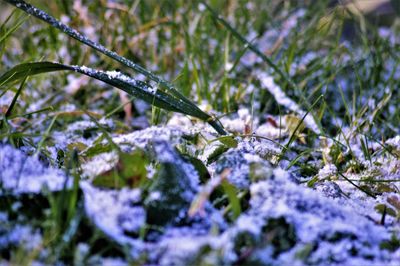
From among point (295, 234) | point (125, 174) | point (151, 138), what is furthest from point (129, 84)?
point (295, 234)

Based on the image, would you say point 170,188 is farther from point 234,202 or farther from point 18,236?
point 18,236

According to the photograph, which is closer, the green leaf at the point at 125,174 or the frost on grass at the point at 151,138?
the green leaf at the point at 125,174

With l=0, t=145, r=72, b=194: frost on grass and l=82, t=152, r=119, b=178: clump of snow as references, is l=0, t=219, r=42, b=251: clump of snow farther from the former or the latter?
l=82, t=152, r=119, b=178: clump of snow

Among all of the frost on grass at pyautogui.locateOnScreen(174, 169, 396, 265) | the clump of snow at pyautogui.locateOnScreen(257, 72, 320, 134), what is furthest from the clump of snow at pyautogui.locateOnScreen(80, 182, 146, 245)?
the clump of snow at pyautogui.locateOnScreen(257, 72, 320, 134)

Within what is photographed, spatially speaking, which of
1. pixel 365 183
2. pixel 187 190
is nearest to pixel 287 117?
pixel 365 183

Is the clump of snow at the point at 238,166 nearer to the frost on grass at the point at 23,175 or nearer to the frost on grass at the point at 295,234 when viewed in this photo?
the frost on grass at the point at 295,234

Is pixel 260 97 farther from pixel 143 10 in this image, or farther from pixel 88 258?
pixel 88 258

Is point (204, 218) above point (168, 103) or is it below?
below

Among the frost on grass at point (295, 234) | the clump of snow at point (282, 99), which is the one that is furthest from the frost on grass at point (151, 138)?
the clump of snow at point (282, 99)
